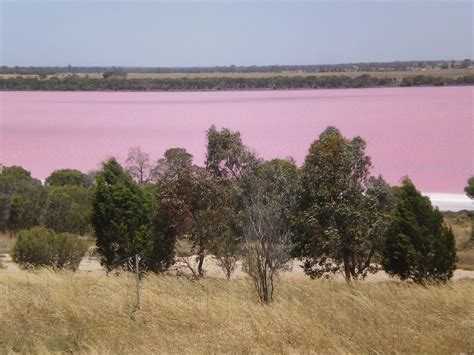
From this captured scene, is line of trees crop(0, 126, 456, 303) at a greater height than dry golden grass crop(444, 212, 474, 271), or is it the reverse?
line of trees crop(0, 126, 456, 303)

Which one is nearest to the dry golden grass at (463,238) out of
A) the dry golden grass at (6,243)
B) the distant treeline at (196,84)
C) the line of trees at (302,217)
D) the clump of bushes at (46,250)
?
the line of trees at (302,217)

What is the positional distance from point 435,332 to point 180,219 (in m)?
7.38

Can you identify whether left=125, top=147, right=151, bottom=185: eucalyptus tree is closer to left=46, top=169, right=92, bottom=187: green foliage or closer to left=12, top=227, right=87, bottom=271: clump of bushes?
left=46, top=169, right=92, bottom=187: green foliage

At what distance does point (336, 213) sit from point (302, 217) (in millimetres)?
502

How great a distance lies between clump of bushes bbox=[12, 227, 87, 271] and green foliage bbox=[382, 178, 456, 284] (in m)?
5.84

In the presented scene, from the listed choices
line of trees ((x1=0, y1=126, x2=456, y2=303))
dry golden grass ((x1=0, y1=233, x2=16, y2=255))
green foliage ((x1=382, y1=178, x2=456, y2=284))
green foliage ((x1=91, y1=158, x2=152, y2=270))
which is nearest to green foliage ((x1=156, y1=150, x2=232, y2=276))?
line of trees ((x1=0, y1=126, x2=456, y2=303))

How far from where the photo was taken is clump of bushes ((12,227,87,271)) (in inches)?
583

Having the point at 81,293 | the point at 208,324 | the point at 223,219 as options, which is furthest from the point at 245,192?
the point at 208,324

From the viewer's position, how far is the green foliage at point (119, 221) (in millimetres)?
13227

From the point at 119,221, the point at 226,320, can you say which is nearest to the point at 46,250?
the point at 119,221

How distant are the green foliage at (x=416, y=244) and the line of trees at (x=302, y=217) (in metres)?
0.02

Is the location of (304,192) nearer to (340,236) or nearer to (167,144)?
(340,236)

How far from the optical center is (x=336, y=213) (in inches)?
447

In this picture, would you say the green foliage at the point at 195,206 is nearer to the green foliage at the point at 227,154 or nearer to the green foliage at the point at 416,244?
the green foliage at the point at 227,154
